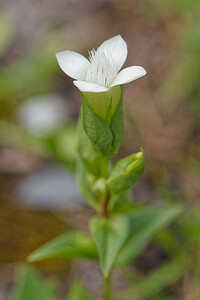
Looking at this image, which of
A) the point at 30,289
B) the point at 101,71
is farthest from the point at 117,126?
the point at 30,289

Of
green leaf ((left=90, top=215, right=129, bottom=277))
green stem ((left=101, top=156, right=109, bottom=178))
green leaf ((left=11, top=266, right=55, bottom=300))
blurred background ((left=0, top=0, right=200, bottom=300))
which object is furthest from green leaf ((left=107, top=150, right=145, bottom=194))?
blurred background ((left=0, top=0, right=200, bottom=300))

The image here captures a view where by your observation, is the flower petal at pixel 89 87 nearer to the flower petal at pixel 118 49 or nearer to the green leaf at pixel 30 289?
the flower petal at pixel 118 49

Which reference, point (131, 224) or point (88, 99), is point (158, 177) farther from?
point (88, 99)


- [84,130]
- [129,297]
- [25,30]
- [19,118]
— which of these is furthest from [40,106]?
[84,130]

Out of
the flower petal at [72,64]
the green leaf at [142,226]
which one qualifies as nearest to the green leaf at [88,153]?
the flower petal at [72,64]

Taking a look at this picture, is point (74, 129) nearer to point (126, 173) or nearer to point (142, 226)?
point (142, 226)

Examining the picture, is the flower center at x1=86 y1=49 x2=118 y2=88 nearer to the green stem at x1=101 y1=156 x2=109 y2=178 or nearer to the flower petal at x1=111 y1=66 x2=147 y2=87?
the flower petal at x1=111 y1=66 x2=147 y2=87
